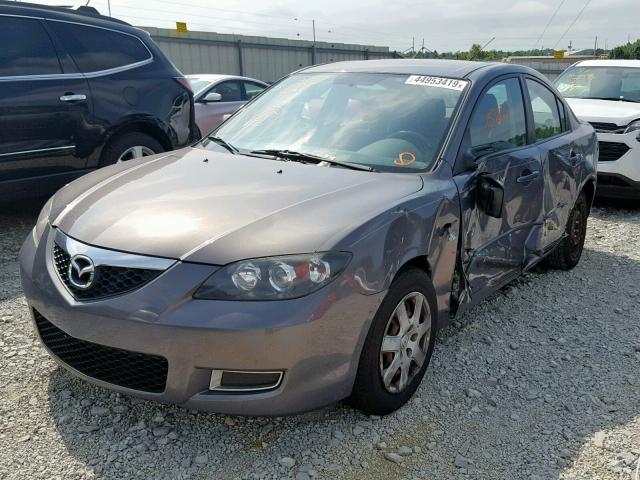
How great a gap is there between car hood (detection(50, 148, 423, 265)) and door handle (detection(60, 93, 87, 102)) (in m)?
2.17

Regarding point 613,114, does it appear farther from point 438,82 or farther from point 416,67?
point 438,82

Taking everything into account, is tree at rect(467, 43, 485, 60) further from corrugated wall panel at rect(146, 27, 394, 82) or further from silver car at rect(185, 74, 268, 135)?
silver car at rect(185, 74, 268, 135)

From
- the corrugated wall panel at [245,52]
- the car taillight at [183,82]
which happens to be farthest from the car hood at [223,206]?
the corrugated wall panel at [245,52]

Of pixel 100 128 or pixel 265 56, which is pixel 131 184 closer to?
pixel 100 128

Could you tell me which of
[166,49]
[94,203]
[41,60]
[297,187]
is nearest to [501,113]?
[297,187]

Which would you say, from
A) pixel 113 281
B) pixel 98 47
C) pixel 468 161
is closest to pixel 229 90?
pixel 98 47

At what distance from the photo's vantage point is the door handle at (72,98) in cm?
521

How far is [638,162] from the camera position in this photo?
7.16 metres

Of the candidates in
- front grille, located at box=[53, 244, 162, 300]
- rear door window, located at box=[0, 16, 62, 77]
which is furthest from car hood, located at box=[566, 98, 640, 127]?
front grille, located at box=[53, 244, 162, 300]

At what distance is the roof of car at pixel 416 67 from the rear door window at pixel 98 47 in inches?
92.8

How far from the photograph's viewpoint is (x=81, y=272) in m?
2.49

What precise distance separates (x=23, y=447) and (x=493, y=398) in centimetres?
215

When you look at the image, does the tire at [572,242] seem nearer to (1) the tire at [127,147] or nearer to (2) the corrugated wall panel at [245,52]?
(1) the tire at [127,147]

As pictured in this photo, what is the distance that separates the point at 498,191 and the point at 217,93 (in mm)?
6478
